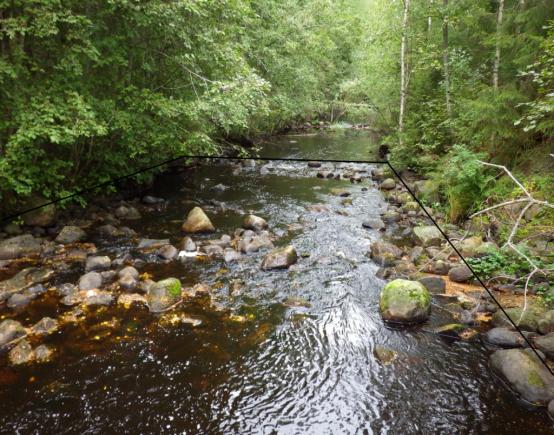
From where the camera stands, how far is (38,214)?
953 cm

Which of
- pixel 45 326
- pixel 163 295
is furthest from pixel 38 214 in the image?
pixel 163 295

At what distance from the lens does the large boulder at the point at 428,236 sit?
32.9ft

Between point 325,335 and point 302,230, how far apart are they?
5028 mm

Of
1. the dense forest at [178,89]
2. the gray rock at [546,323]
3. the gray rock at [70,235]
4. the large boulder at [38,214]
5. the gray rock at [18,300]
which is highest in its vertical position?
the dense forest at [178,89]

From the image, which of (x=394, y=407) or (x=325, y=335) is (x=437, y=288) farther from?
(x=394, y=407)

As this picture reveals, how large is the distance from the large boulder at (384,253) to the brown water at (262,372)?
0.49 metres

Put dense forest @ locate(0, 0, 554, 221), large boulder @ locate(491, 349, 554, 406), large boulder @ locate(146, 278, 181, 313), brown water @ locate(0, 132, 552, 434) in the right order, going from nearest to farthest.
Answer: brown water @ locate(0, 132, 552, 434)
large boulder @ locate(491, 349, 554, 406)
large boulder @ locate(146, 278, 181, 313)
dense forest @ locate(0, 0, 554, 221)

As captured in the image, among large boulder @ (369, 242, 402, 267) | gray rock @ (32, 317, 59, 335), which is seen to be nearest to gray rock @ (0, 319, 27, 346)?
gray rock @ (32, 317, 59, 335)

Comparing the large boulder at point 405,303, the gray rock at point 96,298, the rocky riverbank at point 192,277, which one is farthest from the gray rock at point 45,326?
the large boulder at point 405,303

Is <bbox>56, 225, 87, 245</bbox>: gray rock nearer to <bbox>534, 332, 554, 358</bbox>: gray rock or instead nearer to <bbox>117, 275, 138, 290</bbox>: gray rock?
<bbox>117, 275, 138, 290</bbox>: gray rock

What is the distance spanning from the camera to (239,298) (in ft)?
24.9

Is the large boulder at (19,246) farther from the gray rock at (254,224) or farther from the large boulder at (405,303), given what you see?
the large boulder at (405,303)

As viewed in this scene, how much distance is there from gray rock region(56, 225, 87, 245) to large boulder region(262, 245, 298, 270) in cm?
484

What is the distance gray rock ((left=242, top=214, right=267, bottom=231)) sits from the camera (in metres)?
11.1
